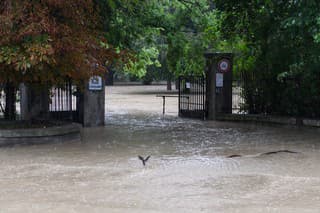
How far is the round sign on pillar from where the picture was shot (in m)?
18.1

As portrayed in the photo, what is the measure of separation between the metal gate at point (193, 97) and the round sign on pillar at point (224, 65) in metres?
0.73

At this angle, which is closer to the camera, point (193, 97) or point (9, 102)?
point (9, 102)

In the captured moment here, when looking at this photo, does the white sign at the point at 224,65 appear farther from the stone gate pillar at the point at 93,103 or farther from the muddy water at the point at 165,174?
the muddy water at the point at 165,174

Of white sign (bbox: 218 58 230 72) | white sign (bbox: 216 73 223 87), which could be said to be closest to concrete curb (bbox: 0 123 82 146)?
white sign (bbox: 216 73 223 87)

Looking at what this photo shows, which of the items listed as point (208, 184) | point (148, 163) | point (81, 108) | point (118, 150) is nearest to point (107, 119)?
point (81, 108)

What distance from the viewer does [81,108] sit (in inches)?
634

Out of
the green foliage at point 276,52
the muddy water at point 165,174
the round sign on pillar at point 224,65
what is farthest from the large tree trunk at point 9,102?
the round sign on pillar at point 224,65

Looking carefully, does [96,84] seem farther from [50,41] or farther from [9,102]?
[50,41]

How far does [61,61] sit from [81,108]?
5.64m

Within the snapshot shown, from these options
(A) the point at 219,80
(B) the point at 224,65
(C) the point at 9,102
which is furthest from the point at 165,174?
(B) the point at 224,65

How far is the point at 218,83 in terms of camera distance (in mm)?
18062

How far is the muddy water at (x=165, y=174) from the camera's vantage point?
6480 millimetres

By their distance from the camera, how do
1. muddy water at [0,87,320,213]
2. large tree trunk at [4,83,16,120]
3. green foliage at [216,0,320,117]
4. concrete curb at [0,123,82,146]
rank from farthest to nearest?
large tree trunk at [4,83,16,120]
green foliage at [216,0,320,117]
concrete curb at [0,123,82,146]
muddy water at [0,87,320,213]

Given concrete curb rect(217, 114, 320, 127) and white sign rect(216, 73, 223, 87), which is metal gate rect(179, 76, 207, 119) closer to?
white sign rect(216, 73, 223, 87)
